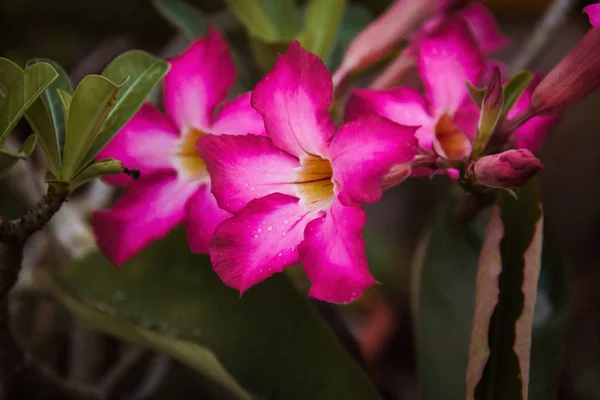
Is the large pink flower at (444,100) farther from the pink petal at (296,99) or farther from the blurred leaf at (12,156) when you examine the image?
the blurred leaf at (12,156)

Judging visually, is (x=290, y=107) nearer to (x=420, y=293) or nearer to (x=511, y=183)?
(x=511, y=183)

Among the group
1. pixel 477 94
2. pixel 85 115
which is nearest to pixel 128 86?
pixel 85 115

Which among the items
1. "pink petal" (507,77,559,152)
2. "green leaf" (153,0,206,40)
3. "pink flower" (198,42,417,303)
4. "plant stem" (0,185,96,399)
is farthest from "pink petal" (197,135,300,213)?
"green leaf" (153,0,206,40)

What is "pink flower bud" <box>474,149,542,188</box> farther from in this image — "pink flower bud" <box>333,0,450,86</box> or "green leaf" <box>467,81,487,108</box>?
Result: "pink flower bud" <box>333,0,450,86</box>

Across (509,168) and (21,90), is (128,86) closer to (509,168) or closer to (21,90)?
(21,90)

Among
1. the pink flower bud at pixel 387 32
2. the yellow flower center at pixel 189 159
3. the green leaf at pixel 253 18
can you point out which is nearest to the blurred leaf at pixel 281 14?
the green leaf at pixel 253 18
